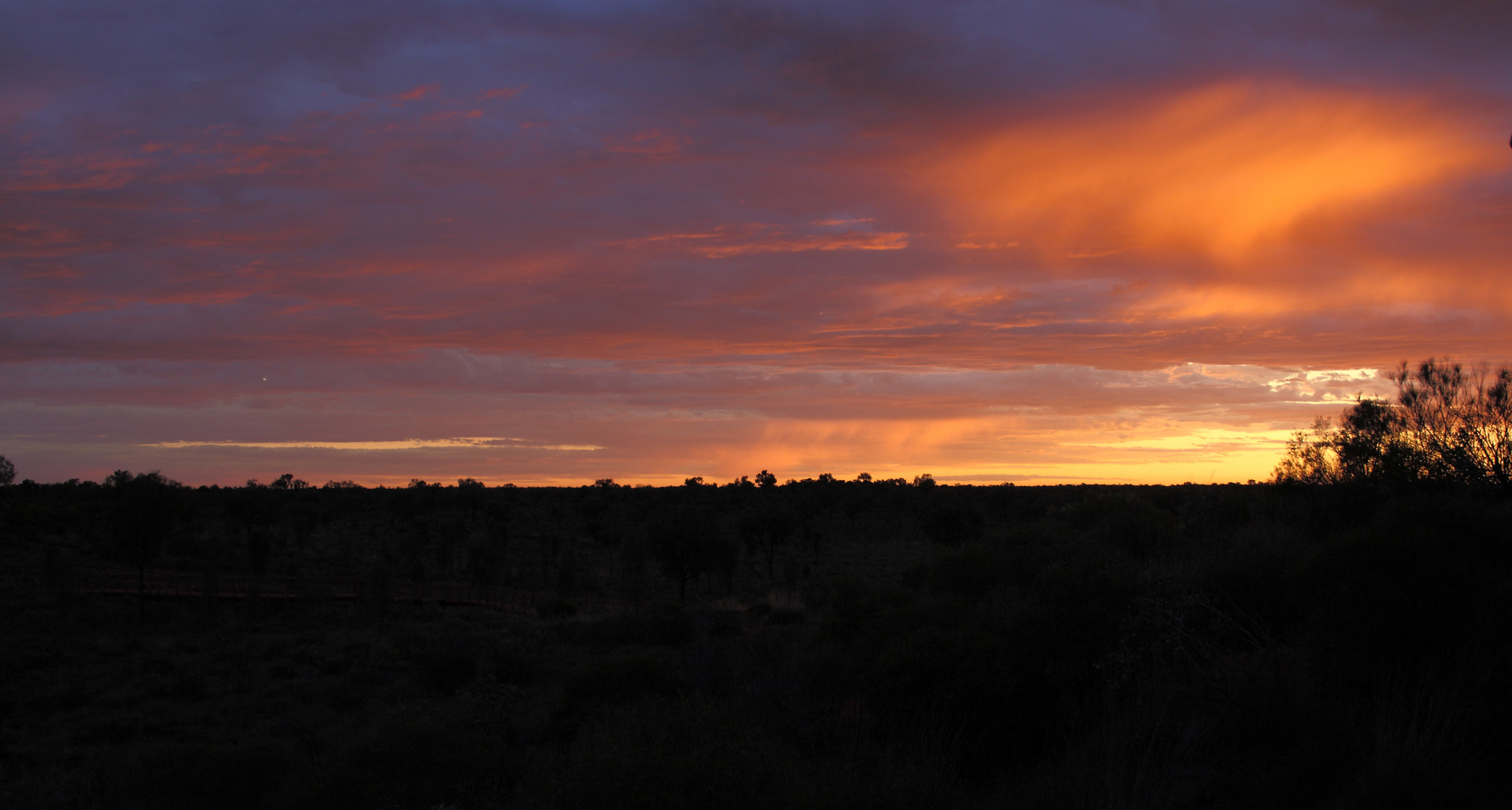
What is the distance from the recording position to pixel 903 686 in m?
12.8

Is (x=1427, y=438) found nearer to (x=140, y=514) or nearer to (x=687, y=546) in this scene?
(x=687, y=546)

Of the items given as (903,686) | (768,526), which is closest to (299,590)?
(768,526)

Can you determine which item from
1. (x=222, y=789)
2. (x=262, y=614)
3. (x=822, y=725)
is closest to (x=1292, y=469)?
(x=822, y=725)

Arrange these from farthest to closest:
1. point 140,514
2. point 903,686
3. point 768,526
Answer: point 768,526 < point 140,514 < point 903,686

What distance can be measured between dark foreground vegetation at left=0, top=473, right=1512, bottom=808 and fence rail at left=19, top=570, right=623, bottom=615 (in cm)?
131

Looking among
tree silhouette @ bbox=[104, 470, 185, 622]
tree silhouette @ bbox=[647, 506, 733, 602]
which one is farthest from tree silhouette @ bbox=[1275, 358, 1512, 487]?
tree silhouette @ bbox=[104, 470, 185, 622]

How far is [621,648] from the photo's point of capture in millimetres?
25594

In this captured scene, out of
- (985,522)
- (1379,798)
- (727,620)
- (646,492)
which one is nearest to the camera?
(1379,798)

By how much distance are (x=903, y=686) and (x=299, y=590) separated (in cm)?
3302

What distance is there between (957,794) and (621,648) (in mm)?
17407

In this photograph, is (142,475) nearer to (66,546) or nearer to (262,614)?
(262,614)

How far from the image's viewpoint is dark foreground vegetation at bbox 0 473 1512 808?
27.9 ft

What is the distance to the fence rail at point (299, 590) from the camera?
34.3m

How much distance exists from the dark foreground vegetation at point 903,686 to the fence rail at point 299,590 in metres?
1.31
